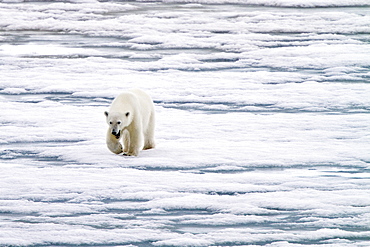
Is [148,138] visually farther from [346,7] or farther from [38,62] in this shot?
[346,7]

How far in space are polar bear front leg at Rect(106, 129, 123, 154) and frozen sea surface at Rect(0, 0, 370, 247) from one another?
85 millimetres

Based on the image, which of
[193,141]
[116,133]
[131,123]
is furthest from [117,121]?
[193,141]

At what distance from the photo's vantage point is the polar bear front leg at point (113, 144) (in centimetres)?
539

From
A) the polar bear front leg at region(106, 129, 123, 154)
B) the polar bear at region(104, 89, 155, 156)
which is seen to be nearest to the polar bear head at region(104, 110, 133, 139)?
the polar bear at region(104, 89, 155, 156)

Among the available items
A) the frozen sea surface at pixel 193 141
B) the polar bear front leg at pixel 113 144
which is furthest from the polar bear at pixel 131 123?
the frozen sea surface at pixel 193 141

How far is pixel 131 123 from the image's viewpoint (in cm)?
542

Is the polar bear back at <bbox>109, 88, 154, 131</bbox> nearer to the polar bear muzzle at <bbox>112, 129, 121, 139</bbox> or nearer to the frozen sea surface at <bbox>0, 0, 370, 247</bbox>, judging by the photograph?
the polar bear muzzle at <bbox>112, 129, 121, 139</bbox>

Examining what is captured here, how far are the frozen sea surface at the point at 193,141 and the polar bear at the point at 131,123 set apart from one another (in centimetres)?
14

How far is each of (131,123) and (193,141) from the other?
897 millimetres

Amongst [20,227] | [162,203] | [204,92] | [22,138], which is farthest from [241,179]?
[204,92]

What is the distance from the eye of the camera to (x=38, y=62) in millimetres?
11109

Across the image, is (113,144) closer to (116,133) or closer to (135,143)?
(135,143)

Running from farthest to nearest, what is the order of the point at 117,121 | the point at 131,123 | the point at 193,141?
the point at 193,141
the point at 131,123
the point at 117,121

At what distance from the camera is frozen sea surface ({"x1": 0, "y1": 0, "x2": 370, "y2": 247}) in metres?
4.02
